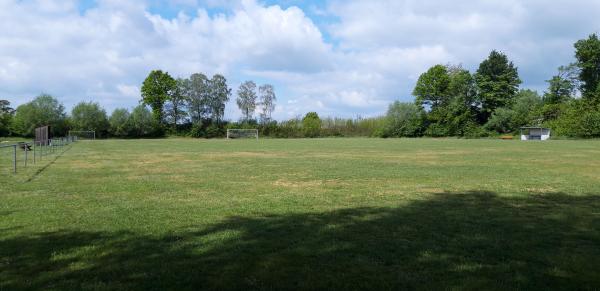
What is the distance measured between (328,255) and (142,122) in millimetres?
87702

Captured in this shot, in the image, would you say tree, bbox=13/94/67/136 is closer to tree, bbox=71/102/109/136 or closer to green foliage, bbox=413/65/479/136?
tree, bbox=71/102/109/136

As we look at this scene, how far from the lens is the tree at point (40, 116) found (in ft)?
259

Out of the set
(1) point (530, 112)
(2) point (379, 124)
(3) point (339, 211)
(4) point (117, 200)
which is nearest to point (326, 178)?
(3) point (339, 211)

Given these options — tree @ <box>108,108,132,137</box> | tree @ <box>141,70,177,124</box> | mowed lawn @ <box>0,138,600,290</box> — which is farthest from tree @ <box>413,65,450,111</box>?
mowed lawn @ <box>0,138,600,290</box>

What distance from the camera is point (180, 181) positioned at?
13.8 metres

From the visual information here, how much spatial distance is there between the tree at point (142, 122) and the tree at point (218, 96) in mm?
14701

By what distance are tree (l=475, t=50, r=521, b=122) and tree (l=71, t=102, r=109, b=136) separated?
7529cm

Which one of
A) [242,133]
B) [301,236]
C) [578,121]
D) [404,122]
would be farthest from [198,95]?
[301,236]

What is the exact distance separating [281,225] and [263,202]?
8.25 ft

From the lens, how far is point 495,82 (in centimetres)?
8381

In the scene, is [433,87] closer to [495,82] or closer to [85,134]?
[495,82]

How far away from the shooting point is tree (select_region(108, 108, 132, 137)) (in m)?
85.9

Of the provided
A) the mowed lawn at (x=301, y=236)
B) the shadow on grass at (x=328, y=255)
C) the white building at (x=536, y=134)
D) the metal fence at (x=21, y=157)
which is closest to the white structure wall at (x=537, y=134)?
the white building at (x=536, y=134)

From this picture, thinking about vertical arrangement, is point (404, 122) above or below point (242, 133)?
above
